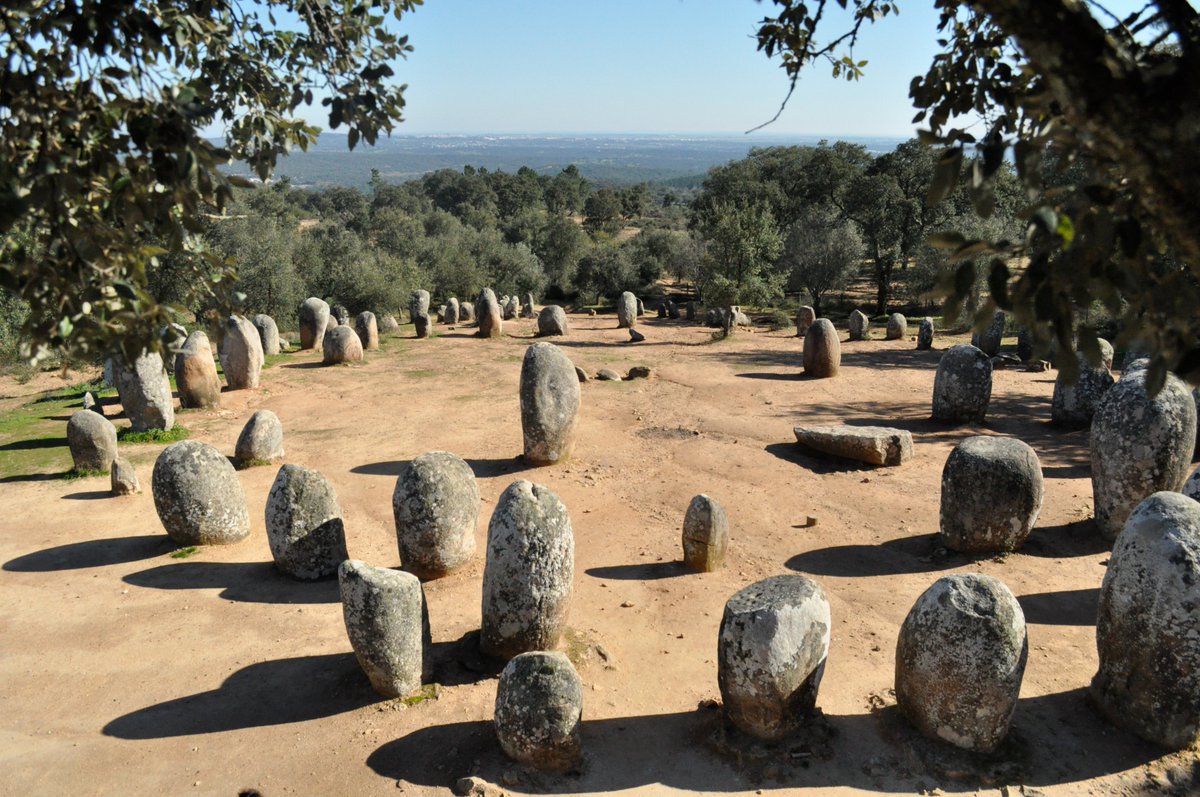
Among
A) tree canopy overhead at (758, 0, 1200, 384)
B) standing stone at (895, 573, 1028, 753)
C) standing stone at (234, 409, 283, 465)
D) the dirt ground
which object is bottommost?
the dirt ground

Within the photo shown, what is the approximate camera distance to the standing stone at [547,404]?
1455 centimetres

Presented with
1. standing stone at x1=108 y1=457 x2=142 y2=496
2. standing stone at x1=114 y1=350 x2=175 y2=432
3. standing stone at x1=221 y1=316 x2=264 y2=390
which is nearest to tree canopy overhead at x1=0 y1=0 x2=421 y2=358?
standing stone at x1=108 y1=457 x2=142 y2=496

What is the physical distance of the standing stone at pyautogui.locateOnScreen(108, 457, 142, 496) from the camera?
44.5ft

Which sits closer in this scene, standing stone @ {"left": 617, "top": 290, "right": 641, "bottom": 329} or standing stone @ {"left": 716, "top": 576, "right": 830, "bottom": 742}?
standing stone @ {"left": 716, "top": 576, "right": 830, "bottom": 742}

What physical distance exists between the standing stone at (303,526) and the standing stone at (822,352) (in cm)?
1449

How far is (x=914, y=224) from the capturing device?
37.6 m

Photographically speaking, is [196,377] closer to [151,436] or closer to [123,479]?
[151,436]

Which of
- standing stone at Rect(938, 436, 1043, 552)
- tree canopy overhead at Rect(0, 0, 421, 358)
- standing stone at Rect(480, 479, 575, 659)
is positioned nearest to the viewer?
tree canopy overhead at Rect(0, 0, 421, 358)

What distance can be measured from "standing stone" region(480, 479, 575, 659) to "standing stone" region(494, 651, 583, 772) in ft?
4.42

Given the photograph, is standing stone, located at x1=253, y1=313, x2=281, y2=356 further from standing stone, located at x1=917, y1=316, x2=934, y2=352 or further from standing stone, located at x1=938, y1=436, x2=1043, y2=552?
standing stone, located at x1=938, y1=436, x2=1043, y2=552

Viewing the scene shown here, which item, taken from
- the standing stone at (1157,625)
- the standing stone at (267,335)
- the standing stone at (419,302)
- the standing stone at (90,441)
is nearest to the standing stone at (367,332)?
the standing stone at (267,335)

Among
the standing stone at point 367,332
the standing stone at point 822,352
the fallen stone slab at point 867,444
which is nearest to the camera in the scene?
the fallen stone slab at point 867,444

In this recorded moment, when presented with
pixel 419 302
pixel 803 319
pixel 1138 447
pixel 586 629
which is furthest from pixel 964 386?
pixel 419 302

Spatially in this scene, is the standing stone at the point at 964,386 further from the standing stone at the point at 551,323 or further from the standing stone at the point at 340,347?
the standing stone at the point at 340,347
